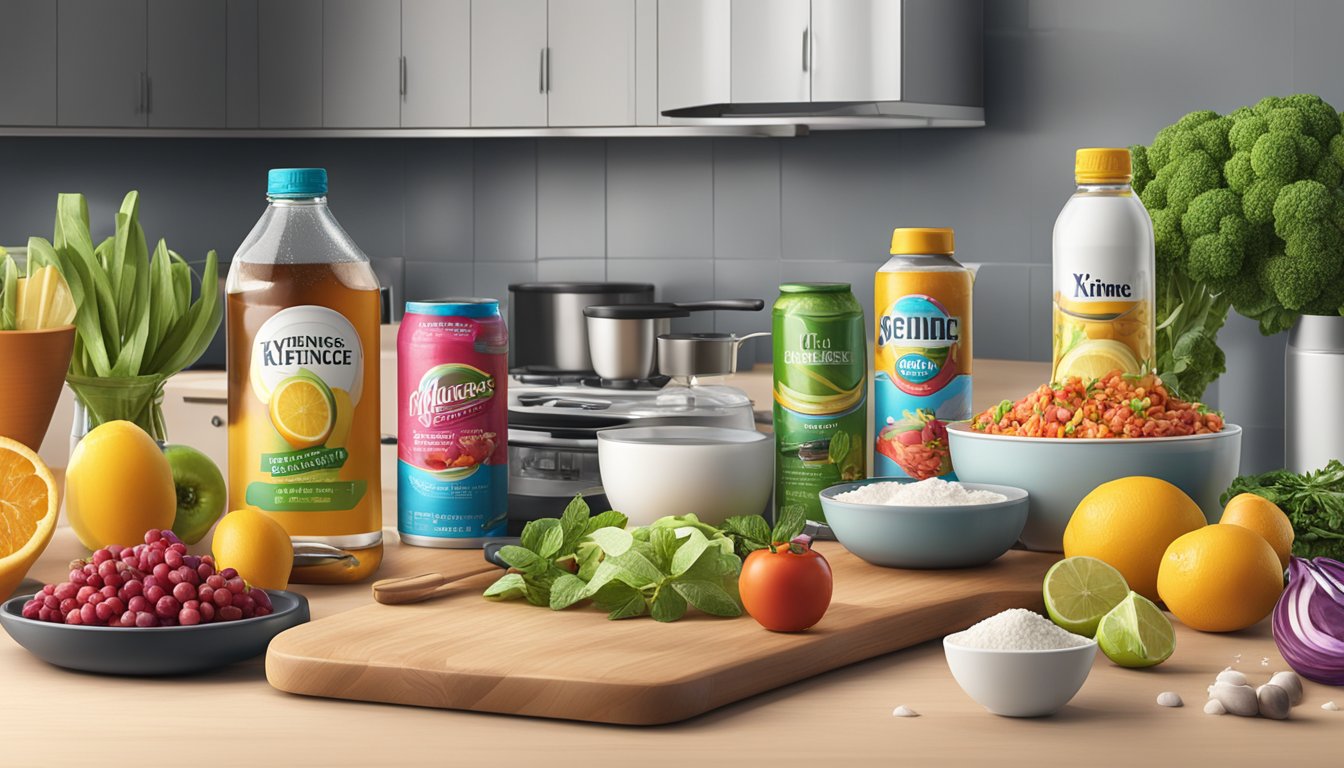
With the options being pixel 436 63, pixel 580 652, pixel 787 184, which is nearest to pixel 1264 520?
pixel 580 652

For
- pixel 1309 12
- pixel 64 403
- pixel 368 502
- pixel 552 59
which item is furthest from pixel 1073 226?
pixel 64 403

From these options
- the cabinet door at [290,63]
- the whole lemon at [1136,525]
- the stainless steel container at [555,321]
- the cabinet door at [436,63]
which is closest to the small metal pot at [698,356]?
the whole lemon at [1136,525]

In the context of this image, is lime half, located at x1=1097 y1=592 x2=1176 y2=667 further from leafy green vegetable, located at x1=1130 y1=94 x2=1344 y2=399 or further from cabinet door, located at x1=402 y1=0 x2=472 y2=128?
cabinet door, located at x1=402 y1=0 x2=472 y2=128

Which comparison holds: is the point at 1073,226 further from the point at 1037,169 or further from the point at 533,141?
the point at 533,141

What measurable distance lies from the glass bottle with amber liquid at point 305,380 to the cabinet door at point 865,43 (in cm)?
234

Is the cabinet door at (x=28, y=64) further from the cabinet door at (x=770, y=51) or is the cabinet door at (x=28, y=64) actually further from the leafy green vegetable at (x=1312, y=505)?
the leafy green vegetable at (x=1312, y=505)

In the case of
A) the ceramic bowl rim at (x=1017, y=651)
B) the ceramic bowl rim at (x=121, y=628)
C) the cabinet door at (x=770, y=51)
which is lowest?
the ceramic bowl rim at (x=121, y=628)

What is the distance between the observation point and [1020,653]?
3.04ft

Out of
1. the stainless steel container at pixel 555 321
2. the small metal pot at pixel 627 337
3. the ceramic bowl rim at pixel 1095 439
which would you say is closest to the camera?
the ceramic bowl rim at pixel 1095 439

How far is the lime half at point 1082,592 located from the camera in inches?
43.6

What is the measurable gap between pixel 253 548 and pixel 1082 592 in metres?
0.64

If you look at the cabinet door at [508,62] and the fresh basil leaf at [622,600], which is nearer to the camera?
the fresh basil leaf at [622,600]

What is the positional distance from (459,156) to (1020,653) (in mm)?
3810

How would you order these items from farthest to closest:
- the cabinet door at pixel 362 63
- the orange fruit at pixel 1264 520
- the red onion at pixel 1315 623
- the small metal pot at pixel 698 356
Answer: the cabinet door at pixel 362 63 → the small metal pot at pixel 698 356 → the orange fruit at pixel 1264 520 → the red onion at pixel 1315 623
